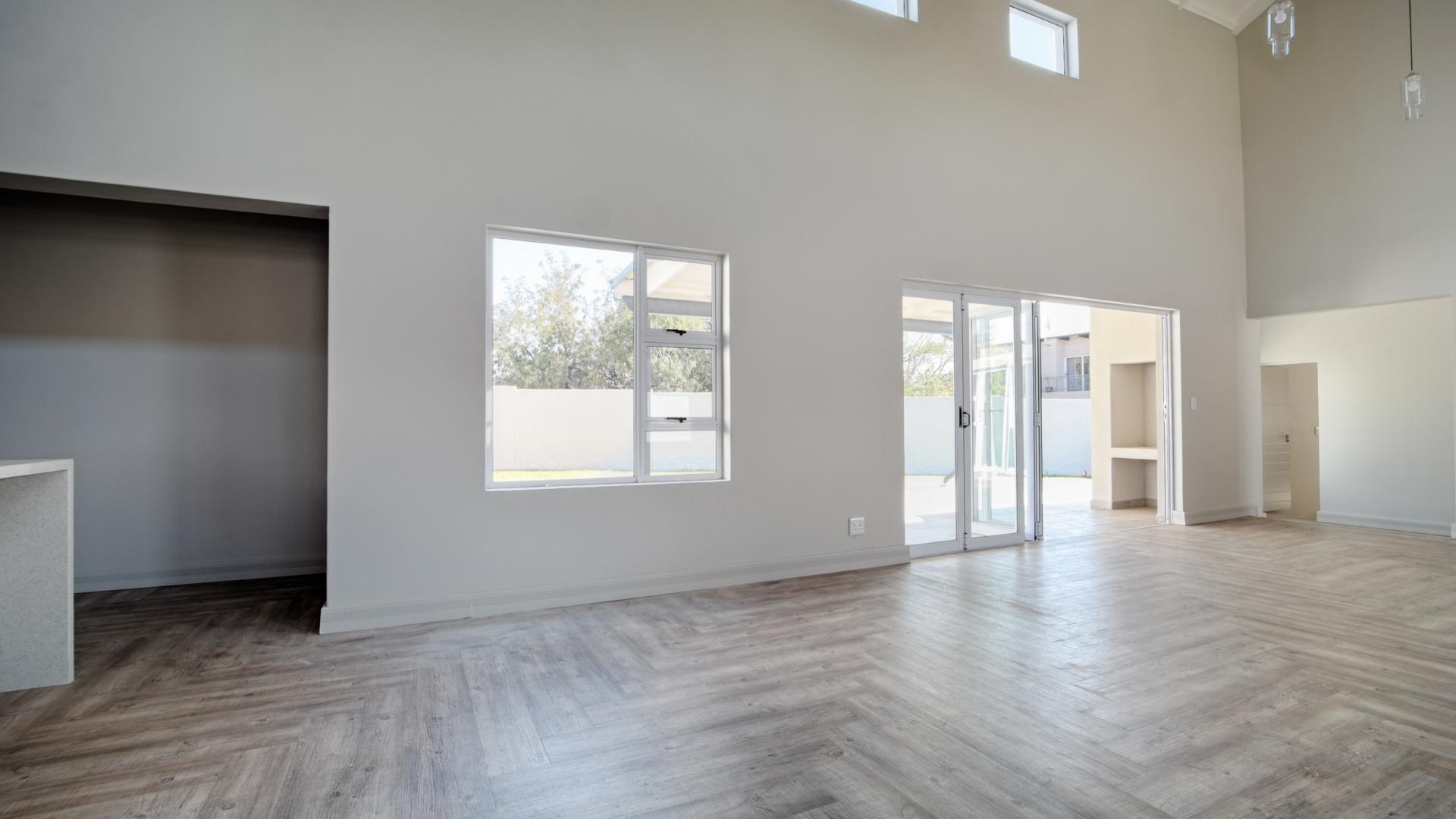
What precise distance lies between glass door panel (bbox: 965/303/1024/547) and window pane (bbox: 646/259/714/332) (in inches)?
94.9

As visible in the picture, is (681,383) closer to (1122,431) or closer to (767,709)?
(767,709)

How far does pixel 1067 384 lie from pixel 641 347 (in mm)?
15717

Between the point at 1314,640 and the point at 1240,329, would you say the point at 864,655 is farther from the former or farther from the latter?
the point at 1240,329

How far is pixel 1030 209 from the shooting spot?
5941 mm

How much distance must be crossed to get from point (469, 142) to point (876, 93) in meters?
2.96

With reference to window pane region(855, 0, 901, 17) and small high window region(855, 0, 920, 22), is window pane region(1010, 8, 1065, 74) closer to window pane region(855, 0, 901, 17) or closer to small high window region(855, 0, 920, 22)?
small high window region(855, 0, 920, 22)

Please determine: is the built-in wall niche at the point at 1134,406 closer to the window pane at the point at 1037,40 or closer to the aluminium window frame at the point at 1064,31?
the aluminium window frame at the point at 1064,31

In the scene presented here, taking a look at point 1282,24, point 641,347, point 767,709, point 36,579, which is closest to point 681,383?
point 641,347

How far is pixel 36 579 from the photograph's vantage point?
2.80m

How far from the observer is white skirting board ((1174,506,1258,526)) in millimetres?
6946

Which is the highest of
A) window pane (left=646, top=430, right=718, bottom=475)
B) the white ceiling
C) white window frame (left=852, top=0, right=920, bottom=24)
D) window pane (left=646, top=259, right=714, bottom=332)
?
the white ceiling

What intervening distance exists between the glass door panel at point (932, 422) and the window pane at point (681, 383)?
168 centimetres

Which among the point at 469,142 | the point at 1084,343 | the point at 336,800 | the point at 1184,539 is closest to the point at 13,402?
the point at 469,142

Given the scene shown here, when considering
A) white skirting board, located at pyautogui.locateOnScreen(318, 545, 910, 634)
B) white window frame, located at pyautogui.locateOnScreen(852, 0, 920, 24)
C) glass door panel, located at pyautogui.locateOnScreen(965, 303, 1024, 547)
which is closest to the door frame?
glass door panel, located at pyautogui.locateOnScreen(965, 303, 1024, 547)
